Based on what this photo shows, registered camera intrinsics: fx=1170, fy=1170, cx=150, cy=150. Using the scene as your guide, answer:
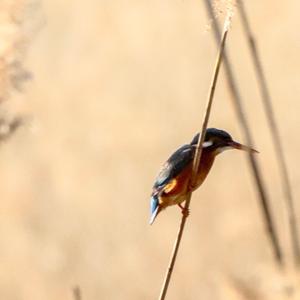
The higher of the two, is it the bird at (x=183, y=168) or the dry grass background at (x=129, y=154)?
the dry grass background at (x=129, y=154)

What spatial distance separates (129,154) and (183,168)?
2815 mm

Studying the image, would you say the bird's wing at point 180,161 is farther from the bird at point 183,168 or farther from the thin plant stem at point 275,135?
the thin plant stem at point 275,135

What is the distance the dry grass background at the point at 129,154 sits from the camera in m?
4.20

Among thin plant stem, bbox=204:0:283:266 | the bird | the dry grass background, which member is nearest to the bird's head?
the bird

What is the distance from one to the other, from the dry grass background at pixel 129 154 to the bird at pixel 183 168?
192cm

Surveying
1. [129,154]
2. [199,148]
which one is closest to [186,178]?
[199,148]

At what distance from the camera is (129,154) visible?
180 inches

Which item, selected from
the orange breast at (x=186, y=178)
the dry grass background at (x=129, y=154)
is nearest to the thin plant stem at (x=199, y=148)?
the orange breast at (x=186, y=178)

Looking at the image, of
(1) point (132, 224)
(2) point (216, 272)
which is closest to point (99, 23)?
(1) point (132, 224)

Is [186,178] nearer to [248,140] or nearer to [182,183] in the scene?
[182,183]

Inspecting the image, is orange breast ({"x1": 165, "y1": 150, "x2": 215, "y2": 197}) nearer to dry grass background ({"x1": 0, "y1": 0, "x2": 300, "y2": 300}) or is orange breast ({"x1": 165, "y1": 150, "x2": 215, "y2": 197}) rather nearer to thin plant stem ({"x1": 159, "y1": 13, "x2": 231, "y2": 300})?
thin plant stem ({"x1": 159, "y1": 13, "x2": 231, "y2": 300})

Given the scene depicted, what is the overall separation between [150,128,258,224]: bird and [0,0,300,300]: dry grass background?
6.29 feet

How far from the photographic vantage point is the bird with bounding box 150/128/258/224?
177cm

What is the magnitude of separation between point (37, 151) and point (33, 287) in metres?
0.69
